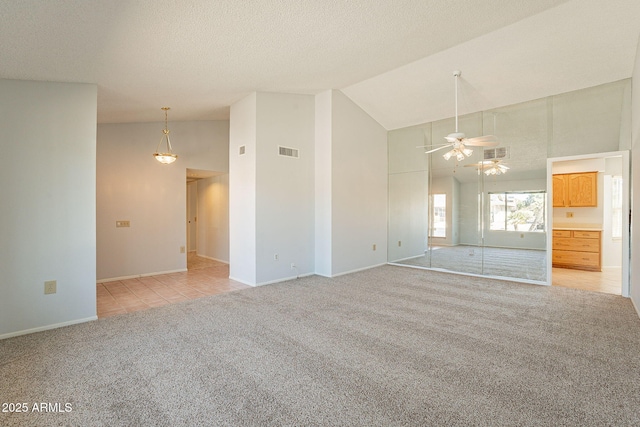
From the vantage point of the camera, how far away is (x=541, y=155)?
5.55 m

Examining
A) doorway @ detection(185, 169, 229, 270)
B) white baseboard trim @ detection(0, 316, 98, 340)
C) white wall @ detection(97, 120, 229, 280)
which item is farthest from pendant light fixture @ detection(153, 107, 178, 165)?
white baseboard trim @ detection(0, 316, 98, 340)

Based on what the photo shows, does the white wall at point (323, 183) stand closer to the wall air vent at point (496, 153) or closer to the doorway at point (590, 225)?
the wall air vent at point (496, 153)

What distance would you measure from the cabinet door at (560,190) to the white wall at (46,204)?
29.9 feet

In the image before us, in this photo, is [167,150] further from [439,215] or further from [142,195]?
[439,215]

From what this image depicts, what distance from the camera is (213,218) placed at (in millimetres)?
8258

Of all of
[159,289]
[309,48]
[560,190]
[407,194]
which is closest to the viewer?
[309,48]

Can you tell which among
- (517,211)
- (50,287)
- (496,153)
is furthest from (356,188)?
(50,287)

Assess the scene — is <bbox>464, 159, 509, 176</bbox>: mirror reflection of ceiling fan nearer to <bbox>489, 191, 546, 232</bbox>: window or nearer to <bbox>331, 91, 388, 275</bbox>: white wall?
<bbox>489, 191, 546, 232</bbox>: window

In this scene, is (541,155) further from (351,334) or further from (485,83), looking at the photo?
(351,334)

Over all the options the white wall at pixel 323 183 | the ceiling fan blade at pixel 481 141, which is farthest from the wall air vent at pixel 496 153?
the white wall at pixel 323 183

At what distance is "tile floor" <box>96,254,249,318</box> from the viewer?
4.38 meters

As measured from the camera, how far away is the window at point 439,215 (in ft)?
22.0

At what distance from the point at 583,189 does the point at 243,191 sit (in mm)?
7484

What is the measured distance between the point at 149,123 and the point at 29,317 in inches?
165
